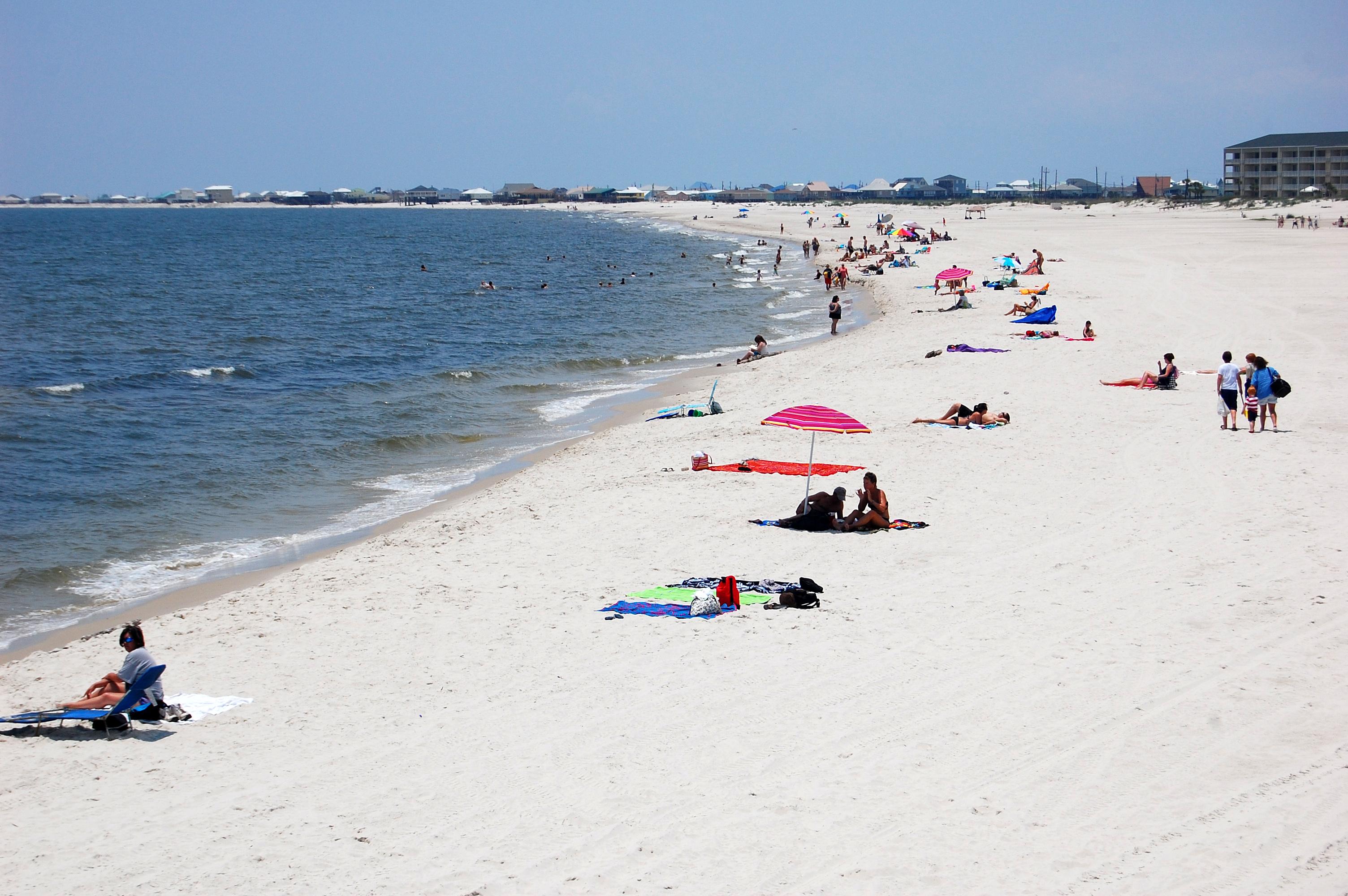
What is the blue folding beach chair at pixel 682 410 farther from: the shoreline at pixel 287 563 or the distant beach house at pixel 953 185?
the distant beach house at pixel 953 185

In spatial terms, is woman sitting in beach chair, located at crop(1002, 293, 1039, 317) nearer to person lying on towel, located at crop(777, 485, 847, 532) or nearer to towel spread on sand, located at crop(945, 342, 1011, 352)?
towel spread on sand, located at crop(945, 342, 1011, 352)

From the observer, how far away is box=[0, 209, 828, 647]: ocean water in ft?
46.6

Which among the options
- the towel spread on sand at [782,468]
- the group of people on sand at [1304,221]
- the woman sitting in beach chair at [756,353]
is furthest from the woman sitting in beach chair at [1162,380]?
the group of people on sand at [1304,221]

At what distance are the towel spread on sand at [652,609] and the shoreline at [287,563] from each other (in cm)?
472

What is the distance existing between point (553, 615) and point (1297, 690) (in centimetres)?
588

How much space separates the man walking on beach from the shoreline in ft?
31.7

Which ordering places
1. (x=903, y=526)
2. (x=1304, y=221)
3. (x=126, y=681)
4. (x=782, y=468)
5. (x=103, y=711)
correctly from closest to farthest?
(x=103, y=711) < (x=126, y=681) < (x=903, y=526) < (x=782, y=468) < (x=1304, y=221)

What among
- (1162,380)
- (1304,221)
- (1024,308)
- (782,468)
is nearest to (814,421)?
(782,468)

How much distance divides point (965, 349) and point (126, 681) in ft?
59.8

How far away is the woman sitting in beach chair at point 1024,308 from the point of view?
27203 millimetres

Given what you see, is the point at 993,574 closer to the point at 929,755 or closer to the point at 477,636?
the point at 929,755

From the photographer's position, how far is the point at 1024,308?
2730 cm

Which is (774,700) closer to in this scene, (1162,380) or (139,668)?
(139,668)

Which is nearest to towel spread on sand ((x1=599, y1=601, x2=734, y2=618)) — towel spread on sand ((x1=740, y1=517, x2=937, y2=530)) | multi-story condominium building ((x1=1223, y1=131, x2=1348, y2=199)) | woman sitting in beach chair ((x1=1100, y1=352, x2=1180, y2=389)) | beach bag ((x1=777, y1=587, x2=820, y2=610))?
beach bag ((x1=777, y1=587, x2=820, y2=610))
